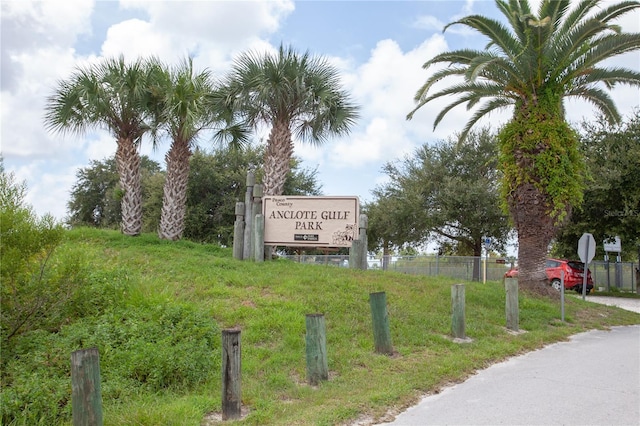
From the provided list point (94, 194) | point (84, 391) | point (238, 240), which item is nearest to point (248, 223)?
point (238, 240)

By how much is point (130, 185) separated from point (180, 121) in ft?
10.3

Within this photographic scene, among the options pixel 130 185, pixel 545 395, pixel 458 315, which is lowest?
pixel 545 395

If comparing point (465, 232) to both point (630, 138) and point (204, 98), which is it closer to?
point (630, 138)

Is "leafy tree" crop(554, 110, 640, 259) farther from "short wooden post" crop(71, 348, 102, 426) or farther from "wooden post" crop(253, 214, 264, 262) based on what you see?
"short wooden post" crop(71, 348, 102, 426)

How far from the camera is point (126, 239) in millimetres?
17250

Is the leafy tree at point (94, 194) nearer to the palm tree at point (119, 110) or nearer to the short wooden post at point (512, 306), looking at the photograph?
the palm tree at point (119, 110)

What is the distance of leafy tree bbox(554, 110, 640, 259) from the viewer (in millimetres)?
23438

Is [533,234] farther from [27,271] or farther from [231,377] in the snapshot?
[27,271]

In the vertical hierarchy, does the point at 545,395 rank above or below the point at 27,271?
below

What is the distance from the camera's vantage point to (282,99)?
16.8 metres

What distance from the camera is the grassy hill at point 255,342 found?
5.98 m

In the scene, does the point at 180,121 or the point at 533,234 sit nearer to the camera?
the point at 533,234

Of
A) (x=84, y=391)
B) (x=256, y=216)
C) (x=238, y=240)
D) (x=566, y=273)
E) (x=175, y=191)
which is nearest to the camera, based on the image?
(x=84, y=391)

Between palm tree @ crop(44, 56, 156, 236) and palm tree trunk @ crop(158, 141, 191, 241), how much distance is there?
40.3 inches
